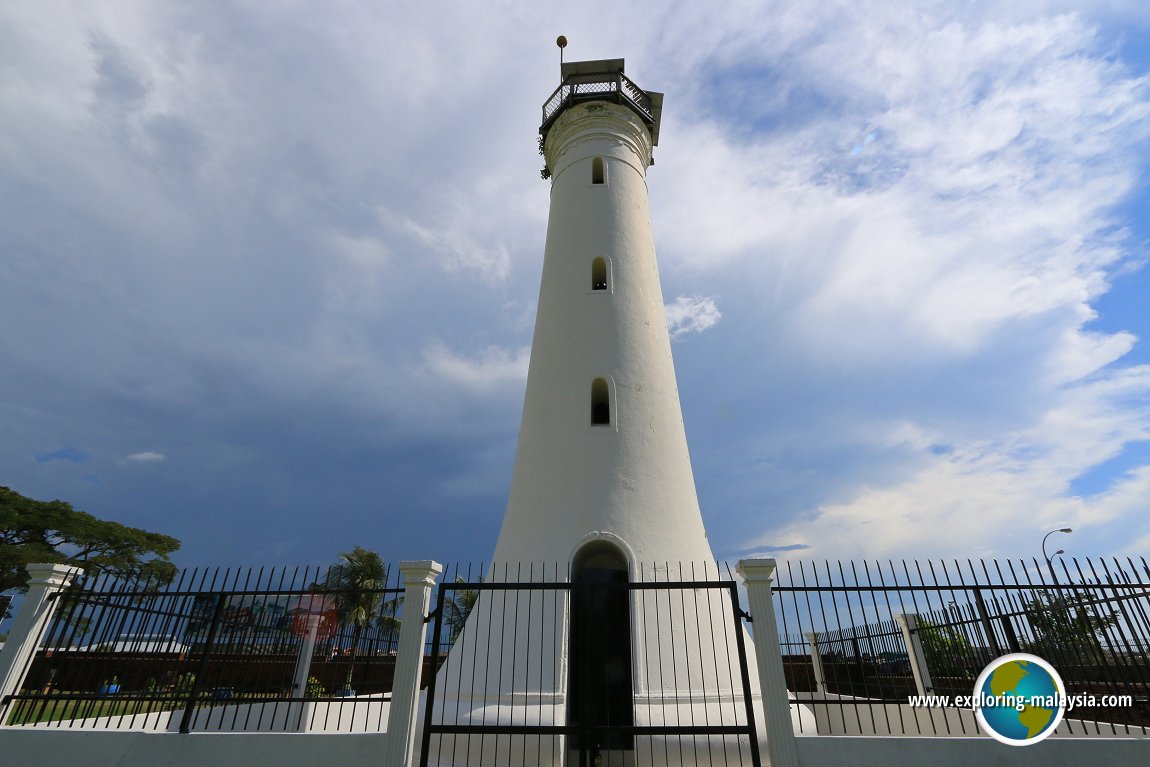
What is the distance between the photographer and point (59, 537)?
1309 inches

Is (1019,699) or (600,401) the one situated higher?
(600,401)

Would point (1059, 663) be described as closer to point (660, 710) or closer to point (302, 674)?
point (660, 710)

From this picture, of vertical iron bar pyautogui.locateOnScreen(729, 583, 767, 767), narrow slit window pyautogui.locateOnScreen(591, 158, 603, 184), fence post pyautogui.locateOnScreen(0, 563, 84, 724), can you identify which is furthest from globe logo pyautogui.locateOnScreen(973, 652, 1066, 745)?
fence post pyautogui.locateOnScreen(0, 563, 84, 724)

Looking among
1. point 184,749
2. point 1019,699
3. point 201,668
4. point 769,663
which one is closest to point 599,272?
point 769,663

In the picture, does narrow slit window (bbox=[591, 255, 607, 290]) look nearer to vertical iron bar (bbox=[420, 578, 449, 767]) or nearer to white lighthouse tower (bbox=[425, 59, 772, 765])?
white lighthouse tower (bbox=[425, 59, 772, 765])

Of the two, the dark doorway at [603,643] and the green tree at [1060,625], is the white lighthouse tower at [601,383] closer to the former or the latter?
the dark doorway at [603,643]

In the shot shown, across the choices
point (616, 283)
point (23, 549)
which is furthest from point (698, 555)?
point (23, 549)

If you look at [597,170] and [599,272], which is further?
[597,170]

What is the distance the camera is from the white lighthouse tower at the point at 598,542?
8828 mm

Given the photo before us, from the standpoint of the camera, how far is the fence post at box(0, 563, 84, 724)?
8.24 m

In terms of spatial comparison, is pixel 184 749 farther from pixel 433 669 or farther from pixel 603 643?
pixel 603 643

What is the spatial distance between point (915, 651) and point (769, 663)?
686 cm

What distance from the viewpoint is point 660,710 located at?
8594 millimetres
